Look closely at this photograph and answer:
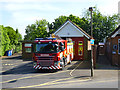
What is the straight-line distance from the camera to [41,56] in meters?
17.2

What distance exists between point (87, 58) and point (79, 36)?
3.65m

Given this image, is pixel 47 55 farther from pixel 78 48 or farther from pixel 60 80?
pixel 78 48

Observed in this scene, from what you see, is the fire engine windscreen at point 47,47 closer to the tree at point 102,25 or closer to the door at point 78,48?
the door at point 78,48

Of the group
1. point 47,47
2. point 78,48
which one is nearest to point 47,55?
point 47,47

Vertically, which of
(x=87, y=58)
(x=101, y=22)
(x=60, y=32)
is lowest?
(x=87, y=58)

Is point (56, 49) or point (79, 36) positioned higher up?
point (79, 36)

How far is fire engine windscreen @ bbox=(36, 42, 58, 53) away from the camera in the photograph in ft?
56.9

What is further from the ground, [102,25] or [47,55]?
[102,25]

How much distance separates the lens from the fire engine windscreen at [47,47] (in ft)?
56.9

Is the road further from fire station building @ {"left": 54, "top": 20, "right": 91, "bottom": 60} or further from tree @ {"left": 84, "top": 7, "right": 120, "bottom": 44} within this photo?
tree @ {"left": 84, "top": 7, "right": 120, "bottom": 44}

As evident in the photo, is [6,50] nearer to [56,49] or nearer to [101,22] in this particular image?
[101,22]

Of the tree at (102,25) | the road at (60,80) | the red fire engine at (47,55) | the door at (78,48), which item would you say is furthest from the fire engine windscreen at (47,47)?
the tree at (102,25)

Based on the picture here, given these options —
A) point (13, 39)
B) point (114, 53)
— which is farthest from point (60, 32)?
point (13, 39)

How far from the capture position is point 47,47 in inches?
692
